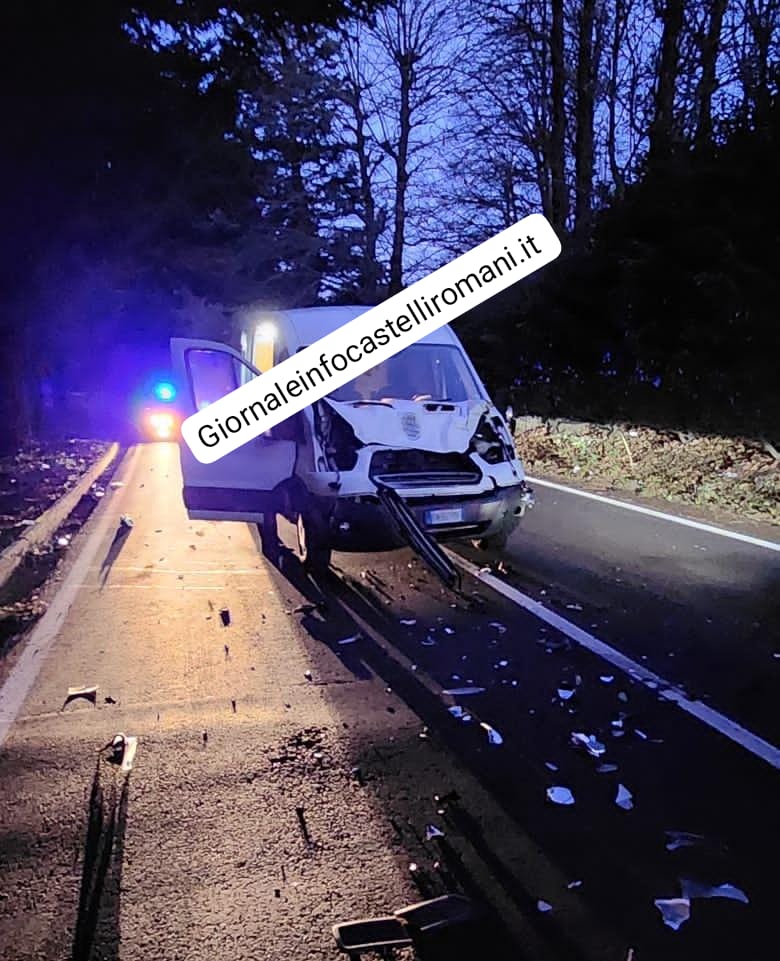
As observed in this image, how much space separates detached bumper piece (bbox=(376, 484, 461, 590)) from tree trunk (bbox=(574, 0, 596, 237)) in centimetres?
1698

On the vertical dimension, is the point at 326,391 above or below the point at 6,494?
above

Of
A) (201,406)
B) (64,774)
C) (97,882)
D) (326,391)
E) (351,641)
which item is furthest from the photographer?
(201,406)

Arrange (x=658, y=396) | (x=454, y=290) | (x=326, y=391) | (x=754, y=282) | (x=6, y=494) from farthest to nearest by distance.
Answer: (x=658, y=396) < (x=754, y=282) < (x=6, y=494) < (x=454, y=290) < (x=326, y=391)

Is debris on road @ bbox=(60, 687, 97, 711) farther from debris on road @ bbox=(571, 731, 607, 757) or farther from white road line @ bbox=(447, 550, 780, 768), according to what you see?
white road line @ bbox=(447, 550, 780, 768)

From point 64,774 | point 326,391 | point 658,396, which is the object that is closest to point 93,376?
point 658,396

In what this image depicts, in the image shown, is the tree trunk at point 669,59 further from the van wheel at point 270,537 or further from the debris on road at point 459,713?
the debris on road at point 459,713

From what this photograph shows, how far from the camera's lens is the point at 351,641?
480cm

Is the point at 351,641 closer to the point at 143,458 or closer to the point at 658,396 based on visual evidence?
the point at 658,396

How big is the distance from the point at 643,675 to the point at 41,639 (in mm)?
3918

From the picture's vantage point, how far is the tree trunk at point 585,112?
20312mm

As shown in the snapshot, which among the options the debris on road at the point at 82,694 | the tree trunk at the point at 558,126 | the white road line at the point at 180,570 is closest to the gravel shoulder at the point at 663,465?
the white road line at the point at 180,570

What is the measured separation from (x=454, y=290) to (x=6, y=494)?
6793 millimetres

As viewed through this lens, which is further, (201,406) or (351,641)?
(201,406)

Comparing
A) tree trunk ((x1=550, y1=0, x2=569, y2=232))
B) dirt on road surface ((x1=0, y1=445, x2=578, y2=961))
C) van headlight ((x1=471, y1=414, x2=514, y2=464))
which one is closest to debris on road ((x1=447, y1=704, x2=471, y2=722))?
dirt on road surface ((x1=0, y1=445, x2=578, y2=961))
